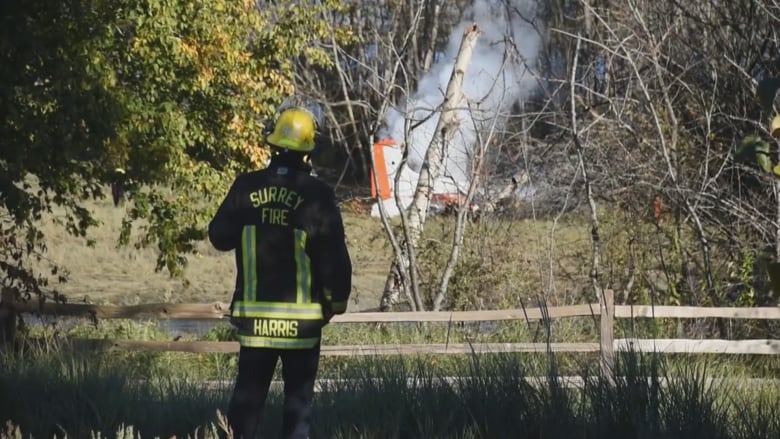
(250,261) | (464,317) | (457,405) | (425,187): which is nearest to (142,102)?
(464,317)

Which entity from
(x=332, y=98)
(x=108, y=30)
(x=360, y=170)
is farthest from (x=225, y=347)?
(x=360, y=170)

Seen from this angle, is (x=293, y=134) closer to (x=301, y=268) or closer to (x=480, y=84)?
(x=301, y=268)

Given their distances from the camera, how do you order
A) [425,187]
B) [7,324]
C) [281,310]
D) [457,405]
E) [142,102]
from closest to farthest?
[281,310], [457,405], [7,324], [142,102], [425,187]

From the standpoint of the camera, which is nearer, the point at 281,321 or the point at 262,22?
the point at 281,321

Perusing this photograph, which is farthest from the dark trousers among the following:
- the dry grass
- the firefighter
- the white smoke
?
the white smoke

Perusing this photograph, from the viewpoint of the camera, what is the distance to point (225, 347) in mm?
12570

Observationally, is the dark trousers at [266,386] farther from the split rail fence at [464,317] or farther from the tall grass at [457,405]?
the split rail fence at [464,317]

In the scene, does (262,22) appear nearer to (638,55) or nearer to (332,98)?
(638,55)

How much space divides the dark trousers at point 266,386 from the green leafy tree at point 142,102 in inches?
212

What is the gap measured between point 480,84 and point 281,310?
15.3 meters

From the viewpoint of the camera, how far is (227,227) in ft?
20.1

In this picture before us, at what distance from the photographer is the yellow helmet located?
6.16 meters

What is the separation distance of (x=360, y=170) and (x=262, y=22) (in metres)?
21.8

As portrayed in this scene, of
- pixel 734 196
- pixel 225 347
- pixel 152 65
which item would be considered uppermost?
pixel 152 65
